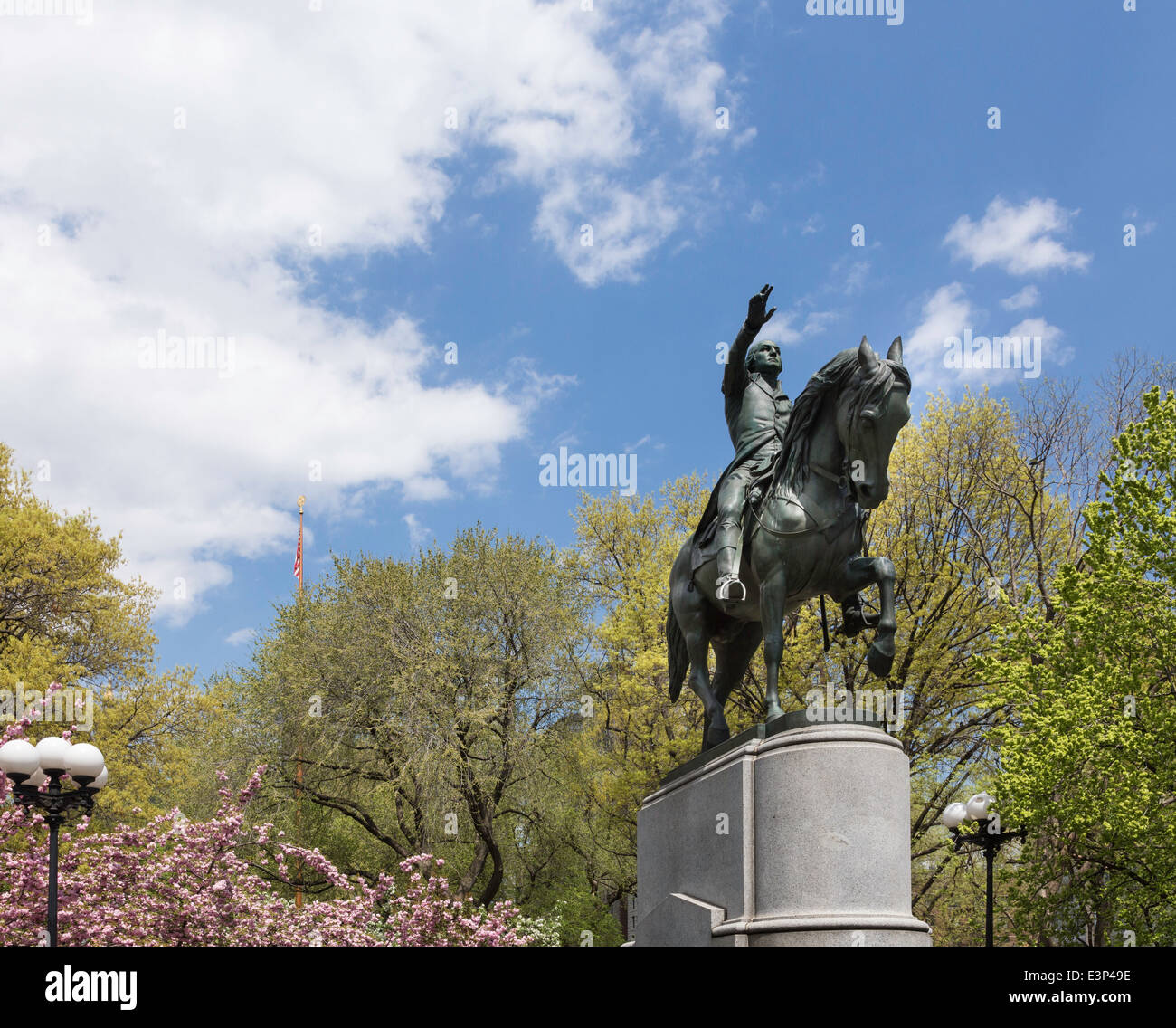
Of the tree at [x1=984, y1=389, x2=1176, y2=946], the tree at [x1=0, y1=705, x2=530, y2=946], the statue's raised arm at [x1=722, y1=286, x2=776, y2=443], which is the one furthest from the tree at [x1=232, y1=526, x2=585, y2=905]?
the statue's raised arm at [x1=722, y1=286, x2=776, y2=443]

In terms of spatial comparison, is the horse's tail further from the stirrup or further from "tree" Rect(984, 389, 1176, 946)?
"tree" Rect(984, 389, 1176, 946)

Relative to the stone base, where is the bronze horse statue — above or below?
above

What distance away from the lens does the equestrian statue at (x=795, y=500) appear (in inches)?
325

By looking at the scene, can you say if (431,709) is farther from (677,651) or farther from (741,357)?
(741,357)

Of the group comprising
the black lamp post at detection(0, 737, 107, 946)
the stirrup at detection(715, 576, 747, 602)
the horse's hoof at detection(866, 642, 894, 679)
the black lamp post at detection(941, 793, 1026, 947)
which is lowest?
the black lamp post at detection(941, 793, 1026, 947)

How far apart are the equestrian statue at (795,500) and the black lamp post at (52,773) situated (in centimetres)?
651

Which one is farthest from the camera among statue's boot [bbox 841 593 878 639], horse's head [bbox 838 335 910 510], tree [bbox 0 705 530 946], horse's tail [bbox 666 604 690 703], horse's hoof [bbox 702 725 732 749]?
tree [bbox 0 705 530 946]

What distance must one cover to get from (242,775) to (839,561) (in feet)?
72.8

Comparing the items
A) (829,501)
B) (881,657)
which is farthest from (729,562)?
(881,657)

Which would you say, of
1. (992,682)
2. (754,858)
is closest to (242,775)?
(992,682)

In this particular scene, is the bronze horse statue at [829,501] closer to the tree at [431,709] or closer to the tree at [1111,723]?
the tree at [1111,723]

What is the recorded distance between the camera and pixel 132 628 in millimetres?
29625

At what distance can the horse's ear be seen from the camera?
324 inches
